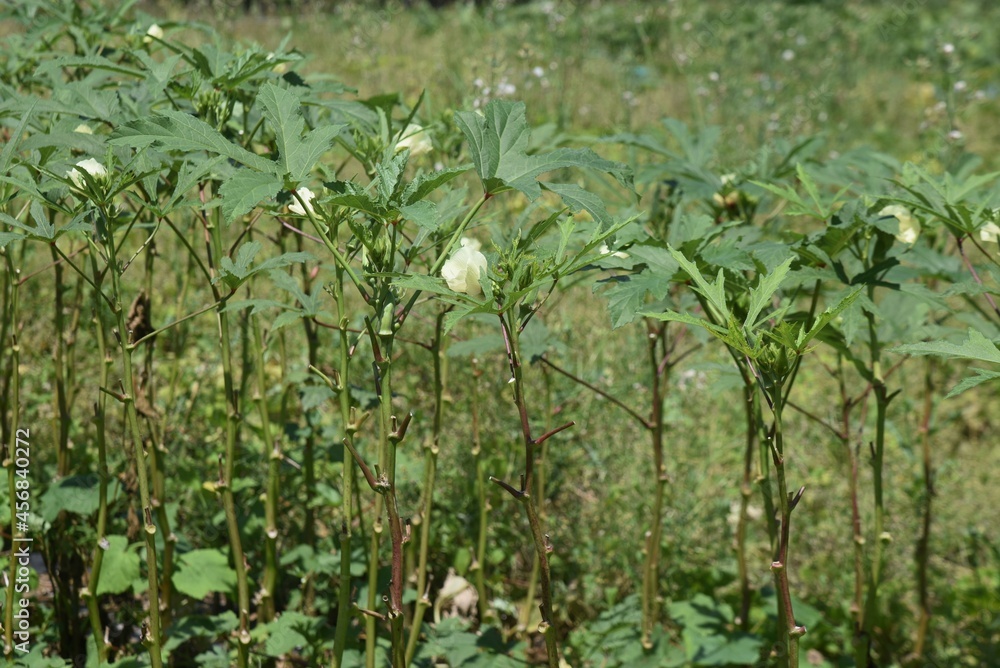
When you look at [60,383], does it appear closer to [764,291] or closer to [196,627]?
[196,627]

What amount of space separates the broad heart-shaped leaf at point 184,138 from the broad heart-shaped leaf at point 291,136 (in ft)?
0.08

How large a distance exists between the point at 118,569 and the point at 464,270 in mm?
1117

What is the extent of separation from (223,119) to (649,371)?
196cm

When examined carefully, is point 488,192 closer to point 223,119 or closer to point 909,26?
point 223,119

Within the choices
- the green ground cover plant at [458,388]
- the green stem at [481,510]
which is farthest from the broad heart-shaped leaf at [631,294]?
the green stem at [481,510]

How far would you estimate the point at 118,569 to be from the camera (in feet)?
5.90

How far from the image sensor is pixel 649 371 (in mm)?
3055

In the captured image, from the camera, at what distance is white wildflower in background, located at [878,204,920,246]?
59.4 inches

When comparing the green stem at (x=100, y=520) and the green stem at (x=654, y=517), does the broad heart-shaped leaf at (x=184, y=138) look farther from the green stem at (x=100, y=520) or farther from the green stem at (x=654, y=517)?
the green stem at (x=654, y=517)

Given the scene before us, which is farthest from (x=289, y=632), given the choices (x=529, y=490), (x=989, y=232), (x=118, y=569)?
(x=989, y=232)

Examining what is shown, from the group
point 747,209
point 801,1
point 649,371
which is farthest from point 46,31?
point 801,1

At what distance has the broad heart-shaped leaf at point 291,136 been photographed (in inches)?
44.8

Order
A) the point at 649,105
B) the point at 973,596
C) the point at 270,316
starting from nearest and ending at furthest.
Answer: the point at 973,596, the point at 270,316, the point at 649,105

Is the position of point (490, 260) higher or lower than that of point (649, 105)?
lower
